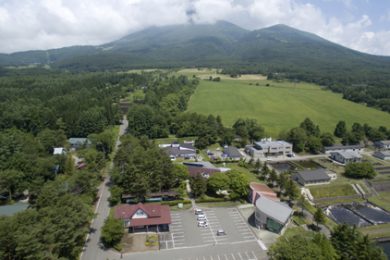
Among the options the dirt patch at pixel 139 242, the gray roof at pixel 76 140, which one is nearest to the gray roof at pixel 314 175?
the dirt patch at pixel 139 242

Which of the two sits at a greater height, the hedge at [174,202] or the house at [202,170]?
the house at [202,170]

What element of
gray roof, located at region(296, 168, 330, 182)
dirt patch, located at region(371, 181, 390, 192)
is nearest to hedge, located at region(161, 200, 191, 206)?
gray roof, located at region(296, 168, 330, 182)

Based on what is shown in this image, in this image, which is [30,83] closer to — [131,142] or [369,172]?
[131,142]

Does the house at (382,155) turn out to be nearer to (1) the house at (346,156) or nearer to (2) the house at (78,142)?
(1) the house at (346,156)

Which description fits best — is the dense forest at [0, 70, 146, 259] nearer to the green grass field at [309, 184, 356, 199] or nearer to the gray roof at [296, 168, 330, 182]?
the gray roof at [296, 168, 330, 182]

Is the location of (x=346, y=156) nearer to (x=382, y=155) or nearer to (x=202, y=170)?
(x=382, y=155)

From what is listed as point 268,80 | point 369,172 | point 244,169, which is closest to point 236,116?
point 244,169

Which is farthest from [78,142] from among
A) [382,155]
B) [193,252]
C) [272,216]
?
[382,155]
